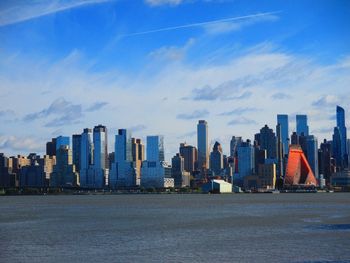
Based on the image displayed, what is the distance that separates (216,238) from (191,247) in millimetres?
8988

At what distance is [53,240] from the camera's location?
64.1 metres

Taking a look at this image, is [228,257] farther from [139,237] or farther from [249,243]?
[139,237]

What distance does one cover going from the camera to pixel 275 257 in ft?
161

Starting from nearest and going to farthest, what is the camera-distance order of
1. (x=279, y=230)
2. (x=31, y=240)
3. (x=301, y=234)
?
(x=31, y=240)
(x=301, y=234)
(x=279, y=230)

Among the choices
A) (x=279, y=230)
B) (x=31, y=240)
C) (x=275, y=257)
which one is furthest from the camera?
(x=279, y=230)

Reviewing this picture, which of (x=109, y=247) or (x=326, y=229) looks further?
(x=326, y=229)

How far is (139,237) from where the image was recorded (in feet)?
216

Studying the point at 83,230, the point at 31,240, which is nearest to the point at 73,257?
the point at 31,240

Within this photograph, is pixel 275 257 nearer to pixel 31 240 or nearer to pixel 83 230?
pixel 31 240

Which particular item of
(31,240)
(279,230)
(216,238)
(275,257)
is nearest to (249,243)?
(216,238)

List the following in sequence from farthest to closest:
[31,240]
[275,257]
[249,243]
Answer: [31,240], [249,243], [275,257]

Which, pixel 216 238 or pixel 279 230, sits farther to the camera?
pixel 279 230

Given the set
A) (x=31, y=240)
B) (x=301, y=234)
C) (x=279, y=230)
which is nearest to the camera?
(x=31, y=240)

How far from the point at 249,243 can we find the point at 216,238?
565cm
